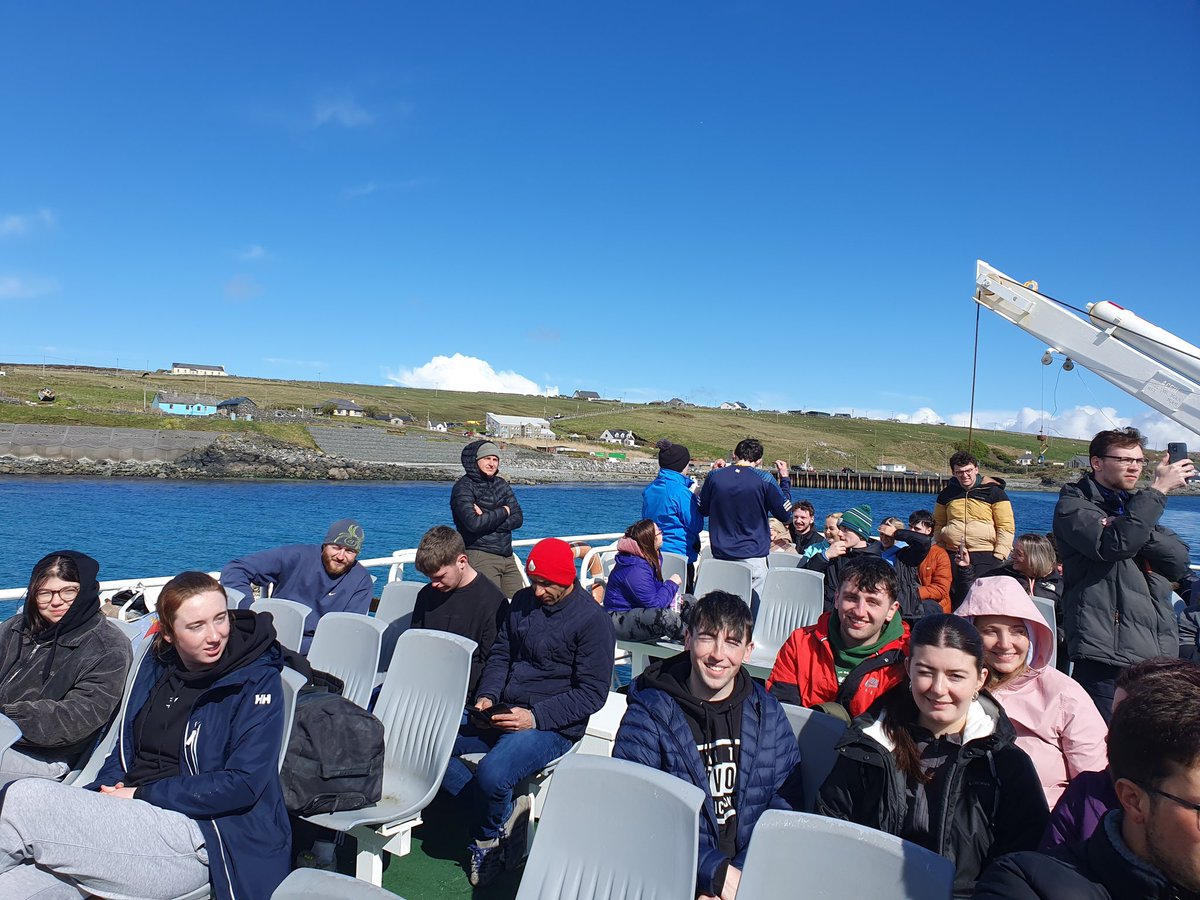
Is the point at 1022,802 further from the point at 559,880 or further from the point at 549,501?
the point at 549,501

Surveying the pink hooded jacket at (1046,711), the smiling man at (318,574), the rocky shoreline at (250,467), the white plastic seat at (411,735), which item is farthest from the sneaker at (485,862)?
the rocky shoreline at (250,467)

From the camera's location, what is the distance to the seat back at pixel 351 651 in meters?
3.63

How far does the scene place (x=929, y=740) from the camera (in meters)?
2.04

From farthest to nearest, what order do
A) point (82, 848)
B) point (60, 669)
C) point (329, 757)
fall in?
point (60, 669) < point (329, 757) < point (82, 848)

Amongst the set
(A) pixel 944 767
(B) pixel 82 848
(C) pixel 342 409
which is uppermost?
(C) pixel 342 409

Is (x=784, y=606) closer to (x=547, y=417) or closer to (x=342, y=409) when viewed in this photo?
(x=342, y=409)

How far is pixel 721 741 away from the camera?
Answer: 2400mm

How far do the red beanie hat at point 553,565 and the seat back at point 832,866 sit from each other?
5.53 feet

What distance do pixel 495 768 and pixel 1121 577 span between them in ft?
9.07

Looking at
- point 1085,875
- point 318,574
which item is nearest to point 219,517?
point 318,574

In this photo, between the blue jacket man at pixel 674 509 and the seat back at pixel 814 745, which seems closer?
the seat back at pixel 814 745

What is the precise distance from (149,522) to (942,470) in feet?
323

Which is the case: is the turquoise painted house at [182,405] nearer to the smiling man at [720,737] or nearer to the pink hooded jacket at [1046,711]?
the smiling man at [720,737]

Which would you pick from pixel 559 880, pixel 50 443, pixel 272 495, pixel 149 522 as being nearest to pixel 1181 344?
pixel 559 880
